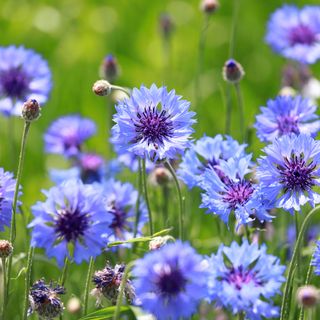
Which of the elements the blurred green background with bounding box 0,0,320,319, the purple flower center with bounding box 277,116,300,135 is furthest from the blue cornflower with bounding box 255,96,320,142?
the blurred green background with bounding box 0,0,320,319

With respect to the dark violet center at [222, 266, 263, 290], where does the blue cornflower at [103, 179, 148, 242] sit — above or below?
above

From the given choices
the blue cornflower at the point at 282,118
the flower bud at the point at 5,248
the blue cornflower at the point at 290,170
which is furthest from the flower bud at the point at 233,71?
the flower bud at the point at 5,248

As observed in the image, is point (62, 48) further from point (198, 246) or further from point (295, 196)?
point (295, 196)

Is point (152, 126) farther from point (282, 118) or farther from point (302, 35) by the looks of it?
point (302, 35)

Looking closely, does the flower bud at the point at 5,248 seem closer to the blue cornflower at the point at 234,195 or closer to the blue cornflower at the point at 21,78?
the blue cornflower at the point at 234,195

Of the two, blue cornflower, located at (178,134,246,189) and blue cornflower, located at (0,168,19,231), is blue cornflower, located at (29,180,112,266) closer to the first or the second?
blue cornflower, located at (0,168,19,231)

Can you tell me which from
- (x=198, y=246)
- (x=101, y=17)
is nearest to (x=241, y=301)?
(x=198, y=246)

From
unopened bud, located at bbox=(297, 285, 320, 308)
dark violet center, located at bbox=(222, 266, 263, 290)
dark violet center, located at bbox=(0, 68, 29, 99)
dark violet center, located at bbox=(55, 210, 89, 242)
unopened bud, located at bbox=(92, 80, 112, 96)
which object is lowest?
unopened bud, located at bbox=(297, 285, 320, 308)
